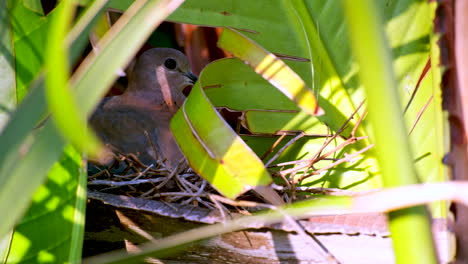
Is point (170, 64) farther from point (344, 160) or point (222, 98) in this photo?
point (344, 160)

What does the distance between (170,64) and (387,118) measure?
4.68ft

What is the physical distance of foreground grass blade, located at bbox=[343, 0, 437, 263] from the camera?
235mm

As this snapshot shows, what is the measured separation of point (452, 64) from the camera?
33cm

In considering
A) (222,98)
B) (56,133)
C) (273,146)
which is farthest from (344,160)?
(56,133)

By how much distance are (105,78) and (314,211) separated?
0.38ft

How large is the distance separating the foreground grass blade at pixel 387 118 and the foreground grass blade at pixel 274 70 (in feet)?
0.56

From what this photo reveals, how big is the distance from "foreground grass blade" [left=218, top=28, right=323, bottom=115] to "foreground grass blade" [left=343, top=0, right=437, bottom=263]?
0.56 ft

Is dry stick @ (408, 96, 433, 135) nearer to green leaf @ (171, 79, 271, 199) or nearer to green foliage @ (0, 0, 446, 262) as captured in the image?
green foliage @ (0, 0, 446, 262)

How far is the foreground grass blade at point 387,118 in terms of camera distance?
0.77 feet

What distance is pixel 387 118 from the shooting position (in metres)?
0.24

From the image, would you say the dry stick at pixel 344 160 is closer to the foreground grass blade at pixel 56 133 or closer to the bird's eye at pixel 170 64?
the foreground grass blade at pixel 56 133

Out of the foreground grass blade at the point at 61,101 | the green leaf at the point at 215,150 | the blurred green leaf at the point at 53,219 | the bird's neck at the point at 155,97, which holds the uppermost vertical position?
the bird's neck at the point at 155,97

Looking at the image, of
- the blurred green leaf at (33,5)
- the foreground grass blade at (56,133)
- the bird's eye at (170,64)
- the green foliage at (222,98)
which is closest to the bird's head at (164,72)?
the bird's eye at (170,64)

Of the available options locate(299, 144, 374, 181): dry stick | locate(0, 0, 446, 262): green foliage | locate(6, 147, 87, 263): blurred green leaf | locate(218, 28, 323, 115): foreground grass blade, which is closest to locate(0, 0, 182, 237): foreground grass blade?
locate(0, 0, 446, 262): green foliage
